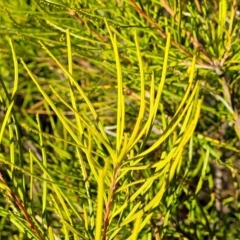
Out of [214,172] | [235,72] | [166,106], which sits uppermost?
[235,72]

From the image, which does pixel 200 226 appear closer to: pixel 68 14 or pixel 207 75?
pixel 207 75

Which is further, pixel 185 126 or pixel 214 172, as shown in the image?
pixel 214 172

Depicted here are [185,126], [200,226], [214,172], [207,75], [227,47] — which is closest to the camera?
[185,126]

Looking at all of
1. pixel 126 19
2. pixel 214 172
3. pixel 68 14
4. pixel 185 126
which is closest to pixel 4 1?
pixel 68 14

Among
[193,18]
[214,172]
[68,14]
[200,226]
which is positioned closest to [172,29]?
[193,18]

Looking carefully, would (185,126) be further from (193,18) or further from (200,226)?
(200,226)

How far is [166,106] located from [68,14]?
9.7 inches

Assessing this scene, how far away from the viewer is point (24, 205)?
565 millimetres

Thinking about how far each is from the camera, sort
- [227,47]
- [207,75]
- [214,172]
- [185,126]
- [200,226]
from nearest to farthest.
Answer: [185,126], [227,47], [207,75], [200,226], [214,172]

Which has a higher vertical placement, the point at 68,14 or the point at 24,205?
the point at 68,14

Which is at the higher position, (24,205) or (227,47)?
(227,47)

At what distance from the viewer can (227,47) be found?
716mm

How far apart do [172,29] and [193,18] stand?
0.12 ft

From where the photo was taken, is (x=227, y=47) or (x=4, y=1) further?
(x=4, y=1)
